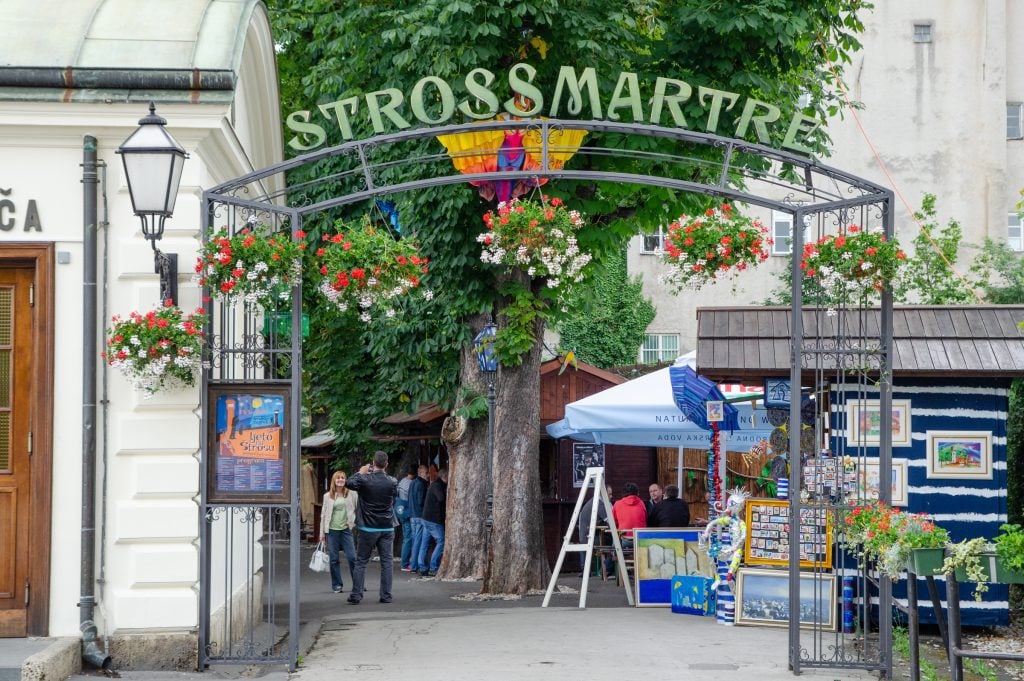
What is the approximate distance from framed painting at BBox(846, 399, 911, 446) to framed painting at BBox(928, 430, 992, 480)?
27 cm

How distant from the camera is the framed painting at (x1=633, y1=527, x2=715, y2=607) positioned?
1498 cm

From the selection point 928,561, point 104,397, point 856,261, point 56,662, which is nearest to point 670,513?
point 856,261

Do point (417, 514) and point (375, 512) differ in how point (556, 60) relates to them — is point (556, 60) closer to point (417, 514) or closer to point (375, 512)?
point (375, 512)

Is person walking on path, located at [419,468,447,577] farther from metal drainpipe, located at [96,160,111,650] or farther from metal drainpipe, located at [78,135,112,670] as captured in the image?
metal drainpipe, located at [78,135,112,670]

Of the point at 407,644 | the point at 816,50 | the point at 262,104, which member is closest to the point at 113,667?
the point at 407,644

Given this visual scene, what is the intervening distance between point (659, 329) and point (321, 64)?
18.1 metres

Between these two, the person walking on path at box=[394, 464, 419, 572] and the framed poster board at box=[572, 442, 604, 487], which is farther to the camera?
the person walking on path at box=[394, 464, 419, 572]

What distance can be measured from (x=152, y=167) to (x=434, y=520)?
12.7 meters

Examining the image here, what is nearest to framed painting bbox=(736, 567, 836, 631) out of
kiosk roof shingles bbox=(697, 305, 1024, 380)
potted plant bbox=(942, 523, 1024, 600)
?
kiosk roof shingles bbox=(697, 305, 1024, 380)

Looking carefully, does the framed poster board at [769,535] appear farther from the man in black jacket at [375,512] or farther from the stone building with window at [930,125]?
the stone building with window at [930,125]

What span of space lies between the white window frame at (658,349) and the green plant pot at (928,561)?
26.3 m

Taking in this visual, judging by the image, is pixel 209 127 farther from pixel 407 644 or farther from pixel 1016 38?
pixel 1016 38

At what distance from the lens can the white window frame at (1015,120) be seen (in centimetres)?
3609

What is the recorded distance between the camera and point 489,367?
16828 millimetres
